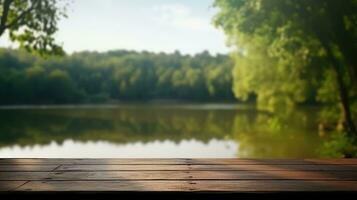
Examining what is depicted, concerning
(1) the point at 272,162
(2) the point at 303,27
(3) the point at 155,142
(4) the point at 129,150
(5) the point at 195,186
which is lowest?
(3) the point at 155,142

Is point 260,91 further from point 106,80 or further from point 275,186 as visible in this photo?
point 106,80

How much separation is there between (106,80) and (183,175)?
424 feet

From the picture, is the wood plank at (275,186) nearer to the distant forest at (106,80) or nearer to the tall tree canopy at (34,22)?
the tall tree canopy at (34,22)

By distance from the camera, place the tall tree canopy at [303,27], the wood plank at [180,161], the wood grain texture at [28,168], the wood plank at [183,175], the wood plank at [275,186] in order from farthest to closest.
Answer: the tall tree canopy at [303,27] → the wood plank at [180,161] → the wood grain texture at [28,168] → the wood plank at [183,175] → the wood plank at [275,186]

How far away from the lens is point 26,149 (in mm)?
22875

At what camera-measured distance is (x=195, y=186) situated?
356cm

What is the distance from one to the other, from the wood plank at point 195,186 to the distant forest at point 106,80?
3568 inches

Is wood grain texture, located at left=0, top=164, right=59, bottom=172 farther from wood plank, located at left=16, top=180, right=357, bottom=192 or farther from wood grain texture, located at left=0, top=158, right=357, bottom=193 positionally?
wood plank, located at left=16, top=180, right=357, bottom=192

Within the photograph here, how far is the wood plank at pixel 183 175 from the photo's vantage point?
3895 millimetres

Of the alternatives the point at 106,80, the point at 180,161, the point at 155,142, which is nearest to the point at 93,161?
the point at 180,161

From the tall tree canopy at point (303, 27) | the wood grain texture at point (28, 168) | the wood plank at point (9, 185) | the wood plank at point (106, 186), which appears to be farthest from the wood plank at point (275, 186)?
the tall tree canopy at point (303, 27)

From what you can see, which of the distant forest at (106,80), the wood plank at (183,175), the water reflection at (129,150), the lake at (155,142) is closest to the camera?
the wood plank at (183,175)

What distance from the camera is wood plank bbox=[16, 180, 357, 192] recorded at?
3455mm

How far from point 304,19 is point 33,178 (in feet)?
37.3
